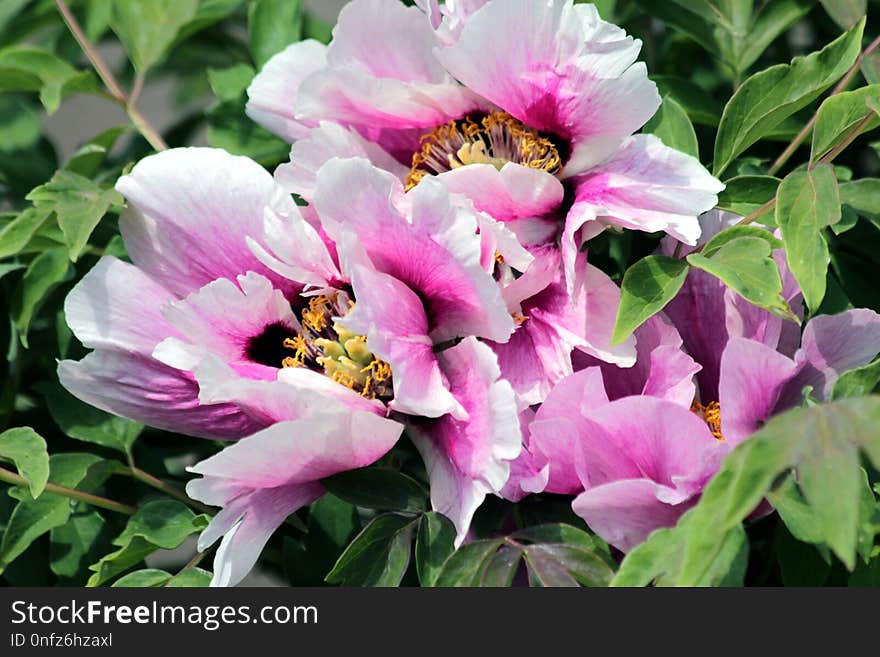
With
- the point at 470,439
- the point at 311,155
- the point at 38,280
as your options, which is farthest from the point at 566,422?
the point at 38,280

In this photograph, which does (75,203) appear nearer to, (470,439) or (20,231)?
(20,231)

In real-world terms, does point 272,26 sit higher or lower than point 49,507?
higher

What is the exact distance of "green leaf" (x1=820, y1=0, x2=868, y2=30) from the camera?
1.57ft

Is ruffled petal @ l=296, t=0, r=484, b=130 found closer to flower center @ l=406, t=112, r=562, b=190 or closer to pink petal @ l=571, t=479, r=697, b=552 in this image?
flower center @ l=406, t=112, r=562, b=190

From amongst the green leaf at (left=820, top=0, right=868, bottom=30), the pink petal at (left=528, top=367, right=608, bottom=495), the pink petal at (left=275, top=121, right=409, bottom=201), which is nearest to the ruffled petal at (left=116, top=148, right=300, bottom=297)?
the pink petal at (left=275, top=121, right=409, bottom=201)

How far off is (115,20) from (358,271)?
0.89 feet

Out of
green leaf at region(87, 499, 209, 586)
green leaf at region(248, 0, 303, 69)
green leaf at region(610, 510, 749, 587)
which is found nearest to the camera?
green leaf at region(610, 510, 749, 587)

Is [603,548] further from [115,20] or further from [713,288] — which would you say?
[115,20]

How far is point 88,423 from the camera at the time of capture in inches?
19.6

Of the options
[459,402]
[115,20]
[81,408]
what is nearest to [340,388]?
[459,402]

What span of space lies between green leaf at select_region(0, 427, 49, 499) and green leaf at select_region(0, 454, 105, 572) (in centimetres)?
3

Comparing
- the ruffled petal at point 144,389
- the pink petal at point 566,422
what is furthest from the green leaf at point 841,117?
the ruffled petal at point 144,389

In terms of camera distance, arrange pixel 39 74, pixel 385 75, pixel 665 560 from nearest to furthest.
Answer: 1. pixel 665 560
2. pixel 385 75
3. pixel 39 74

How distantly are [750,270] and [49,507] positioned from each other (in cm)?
27
